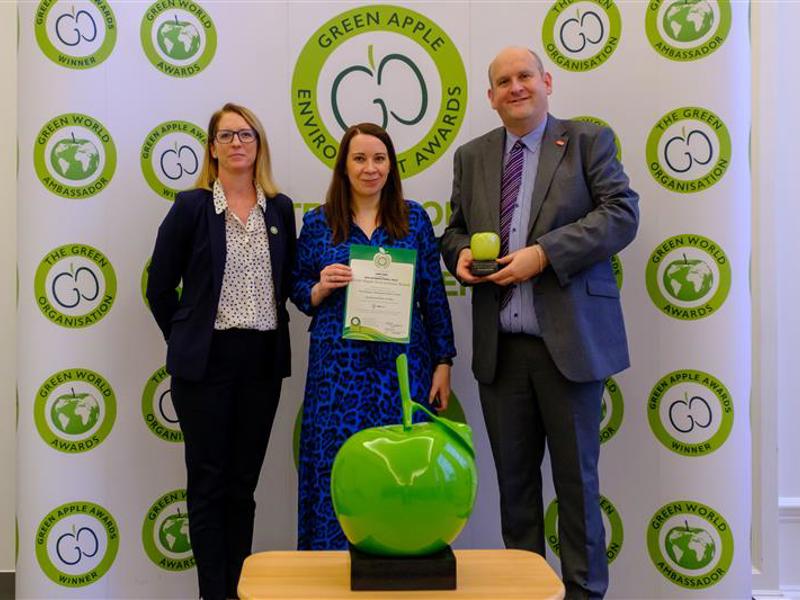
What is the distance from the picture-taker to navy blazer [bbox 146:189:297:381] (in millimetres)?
2658

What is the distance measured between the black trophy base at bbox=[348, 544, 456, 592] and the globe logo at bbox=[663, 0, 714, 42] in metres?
2.33

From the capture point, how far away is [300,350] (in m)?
3.17

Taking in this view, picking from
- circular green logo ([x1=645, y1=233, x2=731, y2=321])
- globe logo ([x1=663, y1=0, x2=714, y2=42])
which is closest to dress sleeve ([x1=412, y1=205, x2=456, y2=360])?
circular green logo ([x1=645, y1=233, x2=731, y2=321])

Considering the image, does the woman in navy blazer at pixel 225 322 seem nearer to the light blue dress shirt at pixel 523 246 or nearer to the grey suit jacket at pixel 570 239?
the grey suit jacket at pixel 570 239

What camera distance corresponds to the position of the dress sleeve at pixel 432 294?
2738 mm

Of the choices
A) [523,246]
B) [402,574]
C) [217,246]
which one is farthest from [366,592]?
[217,246]

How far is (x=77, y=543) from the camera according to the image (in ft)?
10.0

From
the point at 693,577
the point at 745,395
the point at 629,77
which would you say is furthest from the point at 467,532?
the point at 629,77

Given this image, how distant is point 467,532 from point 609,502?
55 cm

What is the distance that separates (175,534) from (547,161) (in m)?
1.96

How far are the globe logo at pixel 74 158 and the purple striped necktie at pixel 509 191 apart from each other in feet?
5.01

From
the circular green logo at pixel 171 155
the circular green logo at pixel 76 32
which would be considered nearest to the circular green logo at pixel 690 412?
the circular green logo at pixel 171 155

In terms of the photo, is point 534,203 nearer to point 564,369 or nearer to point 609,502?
point 564,369

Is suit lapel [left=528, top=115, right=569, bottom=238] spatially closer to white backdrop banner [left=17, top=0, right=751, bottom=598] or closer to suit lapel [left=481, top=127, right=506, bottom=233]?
suit lapel [left=481, top=127, right=506, bottom=233]
